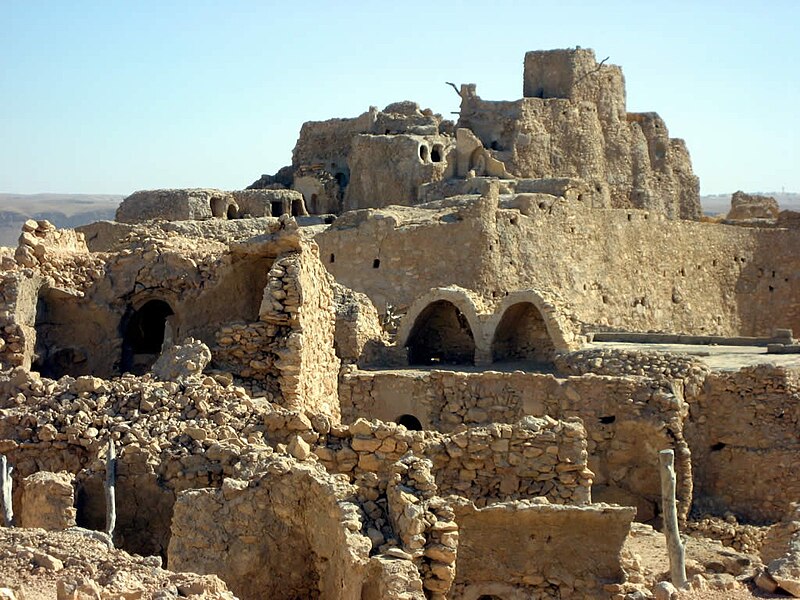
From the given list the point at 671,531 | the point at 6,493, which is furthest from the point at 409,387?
the point at 6,493

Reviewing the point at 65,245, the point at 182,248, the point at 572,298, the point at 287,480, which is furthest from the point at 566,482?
the point at 572,298

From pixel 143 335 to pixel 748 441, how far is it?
7.15m

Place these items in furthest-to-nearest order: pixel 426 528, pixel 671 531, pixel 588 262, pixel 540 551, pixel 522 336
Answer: pixel 588 262, pixel 522 336, pixel 671 531, pixel 540 551, pixel 426 528

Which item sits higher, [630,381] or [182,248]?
[182,248]

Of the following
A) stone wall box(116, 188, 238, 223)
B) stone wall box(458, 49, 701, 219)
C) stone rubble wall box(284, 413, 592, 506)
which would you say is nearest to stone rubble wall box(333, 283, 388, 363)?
stone rubble wall box(284, 413, 592, 506)

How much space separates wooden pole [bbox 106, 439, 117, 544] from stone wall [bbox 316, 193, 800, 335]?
11.3m

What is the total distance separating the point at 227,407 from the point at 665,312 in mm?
23260

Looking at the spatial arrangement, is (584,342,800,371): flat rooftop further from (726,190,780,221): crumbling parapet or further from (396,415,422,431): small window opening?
(726,190,780,221): crumbling parapet

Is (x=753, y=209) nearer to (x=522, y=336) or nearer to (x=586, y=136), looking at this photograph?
(x=586, y=136)

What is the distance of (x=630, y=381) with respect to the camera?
1639cm

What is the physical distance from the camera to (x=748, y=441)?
16.5 meters

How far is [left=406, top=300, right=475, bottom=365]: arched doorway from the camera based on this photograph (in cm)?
2033

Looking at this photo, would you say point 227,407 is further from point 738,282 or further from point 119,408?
point 738,282

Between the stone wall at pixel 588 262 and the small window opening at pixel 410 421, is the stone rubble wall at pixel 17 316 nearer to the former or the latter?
the small window opening at pixel 410 421
